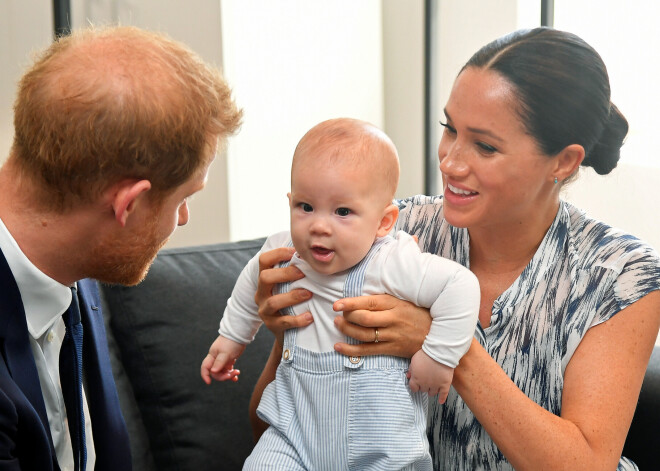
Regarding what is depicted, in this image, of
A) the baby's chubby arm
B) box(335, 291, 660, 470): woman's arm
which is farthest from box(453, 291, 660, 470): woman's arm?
the baby's chubby arm

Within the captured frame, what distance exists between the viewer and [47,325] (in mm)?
1424

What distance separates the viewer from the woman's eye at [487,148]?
1.62 metres

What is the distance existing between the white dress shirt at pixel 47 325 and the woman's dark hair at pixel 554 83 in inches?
37.9

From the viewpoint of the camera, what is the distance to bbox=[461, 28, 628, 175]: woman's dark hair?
1614mm

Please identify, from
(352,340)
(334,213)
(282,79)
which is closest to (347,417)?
(352,340)

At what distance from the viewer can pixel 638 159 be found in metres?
3.13

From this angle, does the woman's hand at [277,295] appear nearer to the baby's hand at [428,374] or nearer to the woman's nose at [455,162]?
the baby's hand at [428,374]

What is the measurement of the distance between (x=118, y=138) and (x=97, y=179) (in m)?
0.09

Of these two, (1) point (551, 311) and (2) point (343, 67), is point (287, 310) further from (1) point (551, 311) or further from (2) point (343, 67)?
(2) point (343, 67)

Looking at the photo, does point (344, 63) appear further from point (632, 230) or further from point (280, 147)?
point (632, 230)

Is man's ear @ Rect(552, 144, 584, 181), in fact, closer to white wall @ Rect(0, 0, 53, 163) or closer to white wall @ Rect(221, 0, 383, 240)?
white wall @ Rect(221, 0, 383, 240)

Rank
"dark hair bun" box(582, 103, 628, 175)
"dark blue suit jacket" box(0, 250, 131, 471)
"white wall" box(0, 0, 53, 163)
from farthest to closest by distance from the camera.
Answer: "white wall" box(0, 0, 53, 163)
"dark hair bun" box(582, 103, 628, 175)
"dark blue suit jacket" box(0, 250, 131, 471)

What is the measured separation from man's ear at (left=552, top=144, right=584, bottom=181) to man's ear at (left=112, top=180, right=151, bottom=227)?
2.83 feet

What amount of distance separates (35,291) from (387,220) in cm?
64
